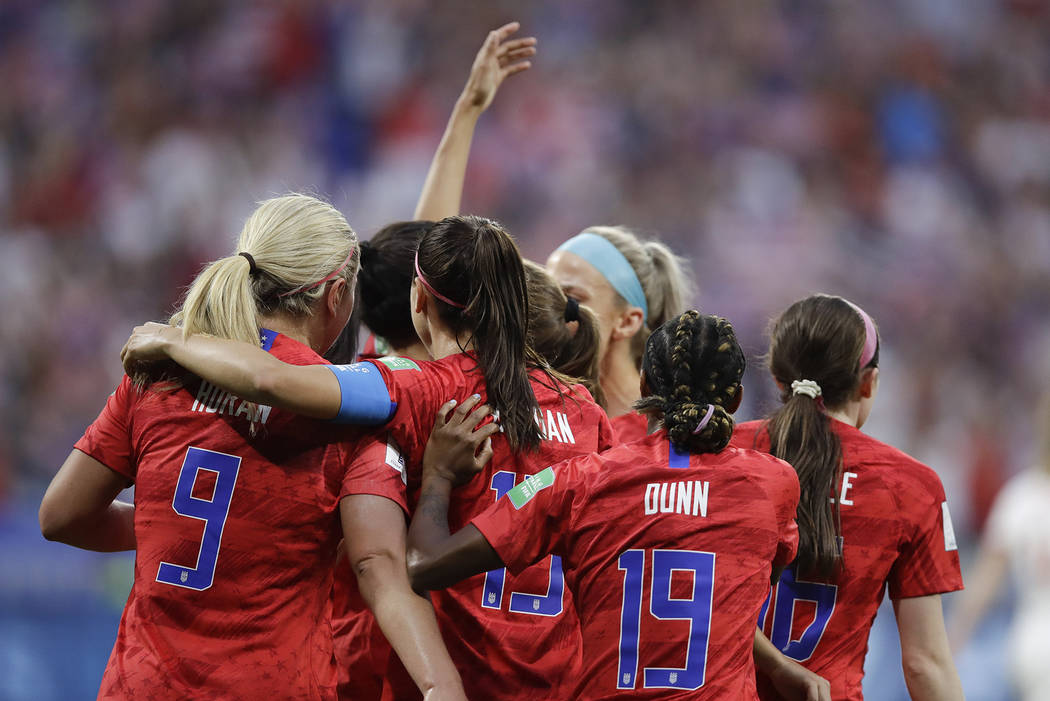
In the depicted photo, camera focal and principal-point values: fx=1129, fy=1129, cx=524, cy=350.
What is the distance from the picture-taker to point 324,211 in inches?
111

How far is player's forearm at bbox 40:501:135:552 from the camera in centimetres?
277

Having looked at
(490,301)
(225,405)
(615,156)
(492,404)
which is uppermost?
(615,156)

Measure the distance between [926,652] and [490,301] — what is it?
59.6 inches

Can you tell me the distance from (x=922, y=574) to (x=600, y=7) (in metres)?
10.1

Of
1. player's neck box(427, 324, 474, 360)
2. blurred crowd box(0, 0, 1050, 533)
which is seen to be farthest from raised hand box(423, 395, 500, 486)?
blurred crowd box(0, 0, 1050, 533)

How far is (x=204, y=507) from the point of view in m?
2.55

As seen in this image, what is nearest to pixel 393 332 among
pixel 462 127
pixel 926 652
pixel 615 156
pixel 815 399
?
pixel 815 399

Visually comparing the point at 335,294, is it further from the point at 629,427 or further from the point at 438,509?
the point at 629,427

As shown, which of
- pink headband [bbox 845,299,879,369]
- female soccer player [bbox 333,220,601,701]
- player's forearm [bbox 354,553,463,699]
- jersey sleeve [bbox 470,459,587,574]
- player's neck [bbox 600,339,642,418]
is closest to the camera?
player's forearm [bbox 354,553,463,699]

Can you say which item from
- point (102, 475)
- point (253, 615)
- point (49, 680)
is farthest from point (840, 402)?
point (49, 680)

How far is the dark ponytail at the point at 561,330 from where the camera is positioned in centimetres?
341

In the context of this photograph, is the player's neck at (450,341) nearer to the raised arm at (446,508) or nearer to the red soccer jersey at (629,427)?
the raised arm at (446,508)

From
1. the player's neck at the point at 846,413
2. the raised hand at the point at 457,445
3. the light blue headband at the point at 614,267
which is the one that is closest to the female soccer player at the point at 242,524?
the raised hand at the point at 457,445

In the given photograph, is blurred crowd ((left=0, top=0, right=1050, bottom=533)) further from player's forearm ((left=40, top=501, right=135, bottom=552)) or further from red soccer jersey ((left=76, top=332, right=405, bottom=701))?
red soccer jersey ((left=76, top=332, right=405, bottom=701))
